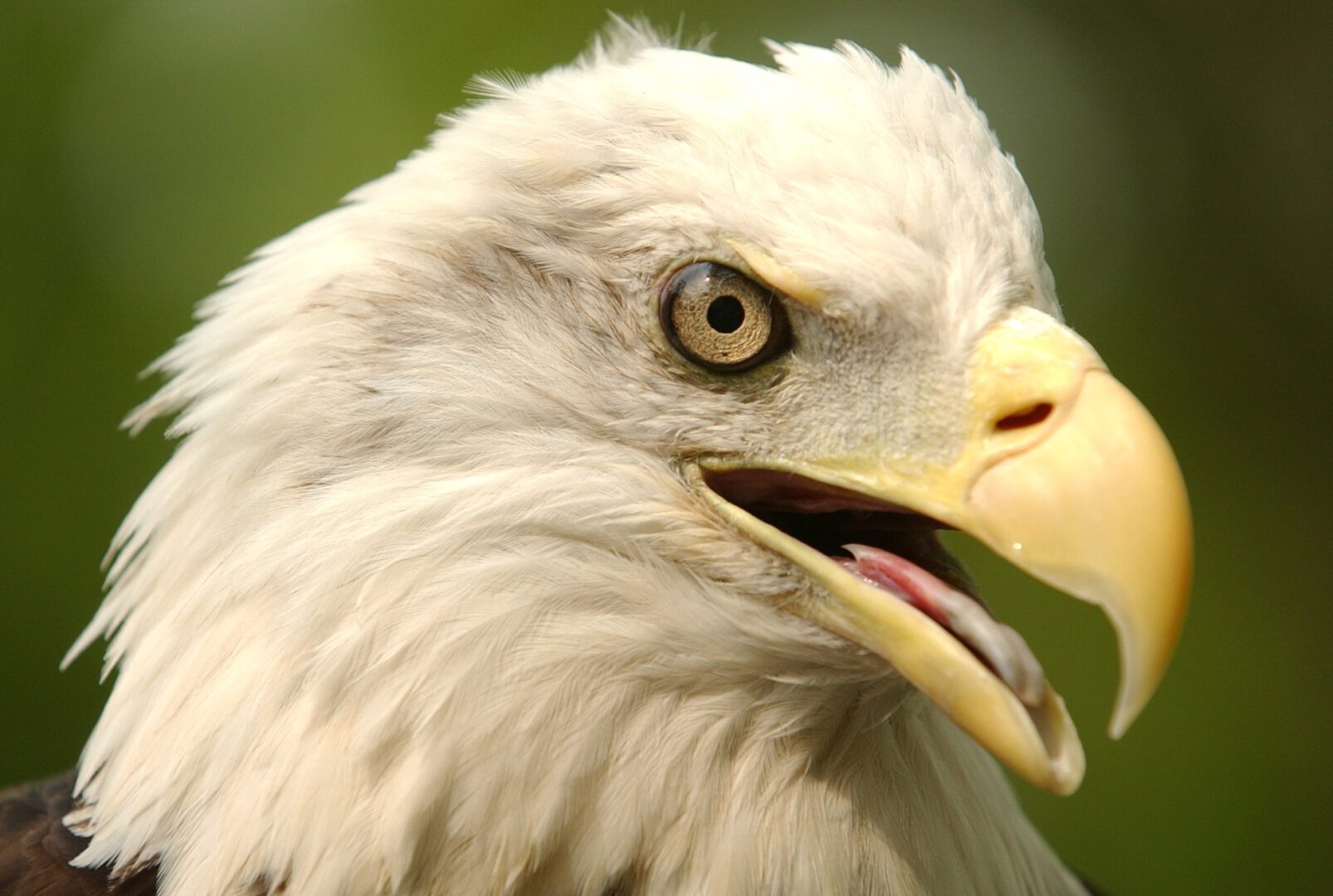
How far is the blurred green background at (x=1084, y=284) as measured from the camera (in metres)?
4.22

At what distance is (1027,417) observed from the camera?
44.6 inches

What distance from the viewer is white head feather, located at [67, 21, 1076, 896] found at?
1211 millimetres

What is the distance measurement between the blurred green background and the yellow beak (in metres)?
2.67

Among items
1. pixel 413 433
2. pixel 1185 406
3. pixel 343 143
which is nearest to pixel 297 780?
pixel 413 433

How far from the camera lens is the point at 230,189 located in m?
4.46

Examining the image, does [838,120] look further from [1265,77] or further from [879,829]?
[1265,77]

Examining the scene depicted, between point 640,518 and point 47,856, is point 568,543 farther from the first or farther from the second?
point 47,856

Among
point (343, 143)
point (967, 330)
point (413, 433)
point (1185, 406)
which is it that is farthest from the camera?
point (1185, 406)

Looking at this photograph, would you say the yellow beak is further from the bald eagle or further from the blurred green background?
the blurred green background

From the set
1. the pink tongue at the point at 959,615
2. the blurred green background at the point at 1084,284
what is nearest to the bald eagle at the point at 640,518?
the pink tongue at the point at 959,615

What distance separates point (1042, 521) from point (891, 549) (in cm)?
27

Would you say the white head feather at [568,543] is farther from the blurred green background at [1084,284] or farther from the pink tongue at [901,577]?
the blurred green background at [1084,284]

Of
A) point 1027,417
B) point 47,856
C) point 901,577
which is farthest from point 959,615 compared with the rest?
point 47,856

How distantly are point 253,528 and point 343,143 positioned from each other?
3337 mm
